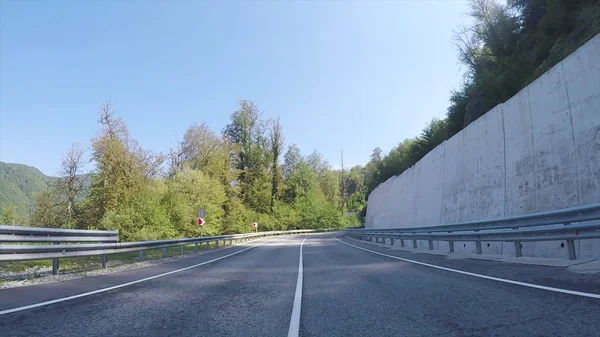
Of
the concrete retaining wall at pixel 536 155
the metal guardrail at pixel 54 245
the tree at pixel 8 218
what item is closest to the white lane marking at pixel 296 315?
the metal guardrail at pixel 54 245

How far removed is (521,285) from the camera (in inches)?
243

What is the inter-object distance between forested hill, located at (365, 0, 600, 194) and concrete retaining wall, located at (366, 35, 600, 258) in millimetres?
5422

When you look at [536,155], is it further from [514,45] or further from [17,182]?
[17,182]

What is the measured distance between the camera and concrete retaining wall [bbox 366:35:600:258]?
973 centimetres

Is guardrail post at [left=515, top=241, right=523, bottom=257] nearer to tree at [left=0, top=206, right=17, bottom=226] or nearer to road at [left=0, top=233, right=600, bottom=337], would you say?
road at [left=0, top=233, right=600, bottom=337]

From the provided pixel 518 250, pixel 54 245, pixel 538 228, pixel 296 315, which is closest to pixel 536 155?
pixel 518 250

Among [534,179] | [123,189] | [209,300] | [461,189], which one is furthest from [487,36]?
[123,189]

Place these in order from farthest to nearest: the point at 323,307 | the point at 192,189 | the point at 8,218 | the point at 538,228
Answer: the point at 8,218 → the point at 192,189 → the point at 538,228 → the point at 323,307

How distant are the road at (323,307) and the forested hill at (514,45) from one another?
14456mm

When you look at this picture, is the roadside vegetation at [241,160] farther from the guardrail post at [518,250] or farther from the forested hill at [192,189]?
the guardrail post at [518,250]

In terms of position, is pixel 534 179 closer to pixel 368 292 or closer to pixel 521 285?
pixel 521 285

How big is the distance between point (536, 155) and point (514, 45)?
1844cm

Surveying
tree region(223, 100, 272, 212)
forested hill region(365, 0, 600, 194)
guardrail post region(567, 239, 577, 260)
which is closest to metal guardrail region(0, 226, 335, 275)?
guardrail post region(567, 239, 577, 260)

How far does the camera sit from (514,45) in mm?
26641
